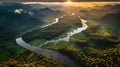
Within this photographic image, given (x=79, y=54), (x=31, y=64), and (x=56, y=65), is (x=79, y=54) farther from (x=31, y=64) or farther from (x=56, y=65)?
(x=31, y=64)

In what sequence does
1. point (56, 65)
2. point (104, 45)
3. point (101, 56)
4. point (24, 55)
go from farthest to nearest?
point (104, 45)
point (24, 55)
point (101, 56)
point (56, 65)

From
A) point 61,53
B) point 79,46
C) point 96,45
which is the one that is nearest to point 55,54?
point 61,53

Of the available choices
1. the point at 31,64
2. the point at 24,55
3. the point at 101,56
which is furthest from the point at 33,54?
the point at 101,56

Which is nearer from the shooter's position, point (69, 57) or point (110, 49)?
point (69, 57)

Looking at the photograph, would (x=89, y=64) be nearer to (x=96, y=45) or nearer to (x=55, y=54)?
(x=55, y=54)

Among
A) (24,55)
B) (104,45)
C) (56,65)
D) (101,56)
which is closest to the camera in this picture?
(56,65)

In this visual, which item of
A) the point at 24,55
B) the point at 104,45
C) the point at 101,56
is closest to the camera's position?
the point at 101,56

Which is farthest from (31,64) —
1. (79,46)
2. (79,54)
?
(79,46)

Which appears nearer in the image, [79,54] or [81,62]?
[81,62]
